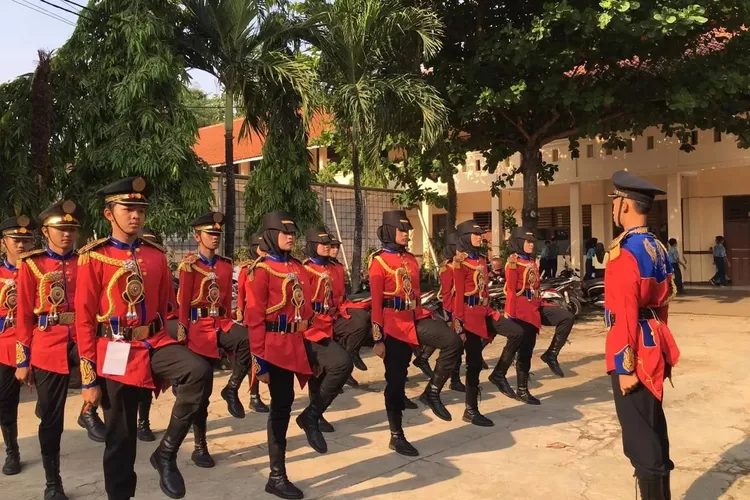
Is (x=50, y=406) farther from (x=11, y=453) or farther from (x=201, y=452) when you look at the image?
(x=201, y=452)

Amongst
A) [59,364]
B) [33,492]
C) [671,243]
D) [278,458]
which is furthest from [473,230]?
[671,243]

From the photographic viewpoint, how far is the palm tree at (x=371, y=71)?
33.8 ft

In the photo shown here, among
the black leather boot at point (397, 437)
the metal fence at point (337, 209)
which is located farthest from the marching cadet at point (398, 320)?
the metal fence at point (337, 209)

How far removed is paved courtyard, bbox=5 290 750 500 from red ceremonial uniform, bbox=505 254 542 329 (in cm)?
91

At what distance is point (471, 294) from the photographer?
6.60m

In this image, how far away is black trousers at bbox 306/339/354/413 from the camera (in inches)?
200

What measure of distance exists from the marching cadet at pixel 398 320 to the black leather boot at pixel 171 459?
1682 mm

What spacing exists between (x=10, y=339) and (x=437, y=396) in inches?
144

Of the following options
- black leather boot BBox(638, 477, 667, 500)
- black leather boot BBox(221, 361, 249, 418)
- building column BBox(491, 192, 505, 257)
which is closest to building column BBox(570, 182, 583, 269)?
building column BBox(491, 192, 505, 257)

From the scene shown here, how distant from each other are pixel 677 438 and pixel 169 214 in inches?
260

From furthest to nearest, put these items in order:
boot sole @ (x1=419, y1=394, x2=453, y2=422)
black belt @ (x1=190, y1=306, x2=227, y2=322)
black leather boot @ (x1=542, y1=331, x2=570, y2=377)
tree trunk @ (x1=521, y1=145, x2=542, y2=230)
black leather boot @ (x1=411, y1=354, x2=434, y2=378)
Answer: tree trunk @ (x1=521, y1=145, x2=542, y2=230)
black leather boot @ (x1=411, y1=354, x2=434, y2=378)
black leather boot @ (x1=542, y1=331, x2=570, y2=377)
boot sole @ (x1=419, y1=394, x2=453, y2=422)
black belt @ (x1=190, y1=306, x2=227, y2=322)

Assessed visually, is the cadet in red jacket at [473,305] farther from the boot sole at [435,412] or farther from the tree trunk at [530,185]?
the tree trunk at [530,185]

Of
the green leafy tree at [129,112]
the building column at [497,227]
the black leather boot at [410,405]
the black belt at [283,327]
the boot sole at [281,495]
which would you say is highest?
the green leafy tree at [129,112]

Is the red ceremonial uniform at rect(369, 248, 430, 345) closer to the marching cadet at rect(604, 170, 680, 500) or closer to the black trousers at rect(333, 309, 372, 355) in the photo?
the black trousers at rect(333, 309, 372, 355)
